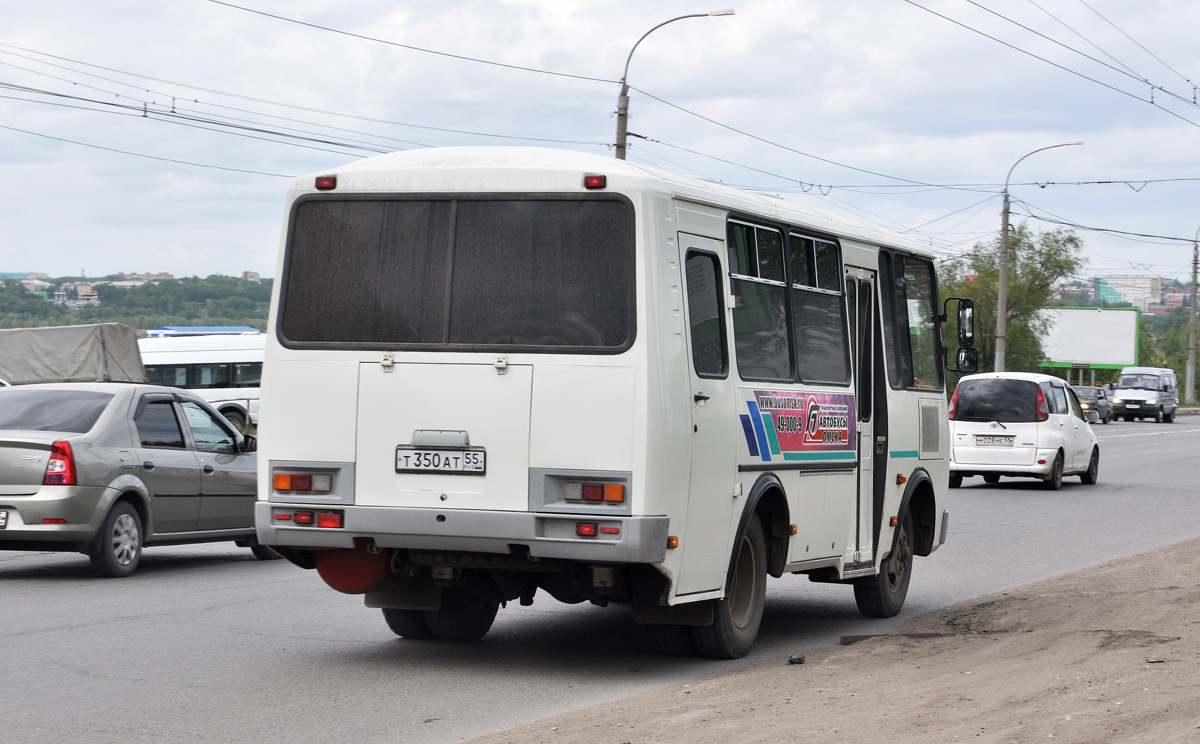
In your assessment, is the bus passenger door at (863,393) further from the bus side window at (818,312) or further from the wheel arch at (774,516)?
the wheel arch at (774,516)

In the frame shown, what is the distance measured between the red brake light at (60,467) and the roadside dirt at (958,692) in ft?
19.8

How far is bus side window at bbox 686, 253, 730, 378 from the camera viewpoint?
7922 mm

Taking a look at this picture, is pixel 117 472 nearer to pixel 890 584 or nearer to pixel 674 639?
A: pixel 674 639

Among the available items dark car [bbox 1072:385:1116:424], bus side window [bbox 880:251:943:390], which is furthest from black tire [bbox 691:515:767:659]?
dark car [bbox 1072:385:1116:424]

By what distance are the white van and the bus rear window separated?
6030 cm

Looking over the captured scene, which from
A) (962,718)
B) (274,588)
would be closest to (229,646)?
(274,588)

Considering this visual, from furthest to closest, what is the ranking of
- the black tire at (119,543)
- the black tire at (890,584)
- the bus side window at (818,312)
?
the black tire at (119,543) → the black tire at (890,584) → the bus side window at (818,312)

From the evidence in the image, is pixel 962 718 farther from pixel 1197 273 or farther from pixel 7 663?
pixel 1197 273

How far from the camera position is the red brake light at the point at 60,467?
38.8 ft

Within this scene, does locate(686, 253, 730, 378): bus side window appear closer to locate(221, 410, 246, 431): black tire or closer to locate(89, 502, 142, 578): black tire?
locate(89, 502, 142, 578): black tire

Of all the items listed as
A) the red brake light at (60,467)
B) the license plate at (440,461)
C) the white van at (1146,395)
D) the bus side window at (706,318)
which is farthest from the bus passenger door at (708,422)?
the white van at (1146,395)

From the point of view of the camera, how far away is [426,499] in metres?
7.70

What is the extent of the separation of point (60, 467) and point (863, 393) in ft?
20.0

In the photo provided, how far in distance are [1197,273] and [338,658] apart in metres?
81.7
